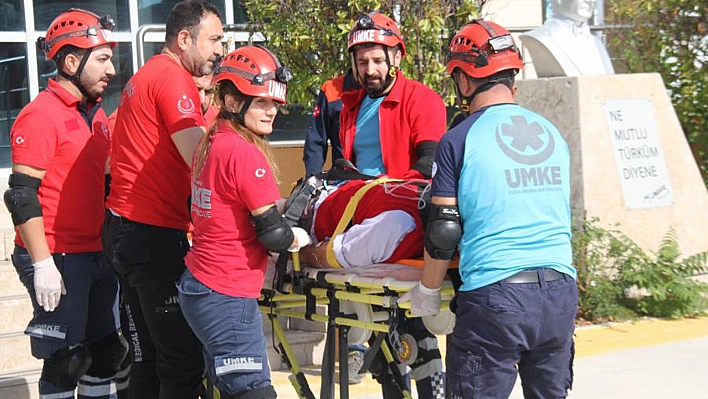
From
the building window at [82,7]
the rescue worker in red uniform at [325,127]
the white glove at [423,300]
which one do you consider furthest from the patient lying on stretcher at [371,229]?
the building window at [82,7]

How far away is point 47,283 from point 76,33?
3.74ft

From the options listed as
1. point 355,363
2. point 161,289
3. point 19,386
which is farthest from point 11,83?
point 161,289

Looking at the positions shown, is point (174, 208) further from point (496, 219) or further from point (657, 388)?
point (657, 388)

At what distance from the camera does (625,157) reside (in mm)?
8688

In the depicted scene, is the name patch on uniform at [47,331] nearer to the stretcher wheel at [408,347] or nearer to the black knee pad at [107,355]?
the black knee pad at [107,355]

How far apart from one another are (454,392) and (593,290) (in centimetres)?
455

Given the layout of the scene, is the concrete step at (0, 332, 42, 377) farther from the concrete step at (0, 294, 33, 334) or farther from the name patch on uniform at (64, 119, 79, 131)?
the name patch on uniform at (64, 119, 79, 131)

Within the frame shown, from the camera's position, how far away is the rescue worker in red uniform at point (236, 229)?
165 inches

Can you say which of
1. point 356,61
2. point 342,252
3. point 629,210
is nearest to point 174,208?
point 342,252

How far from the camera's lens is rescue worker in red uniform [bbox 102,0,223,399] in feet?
15.1

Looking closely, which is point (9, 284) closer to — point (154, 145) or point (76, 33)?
point (76, 33)

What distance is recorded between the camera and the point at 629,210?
8.70 meters

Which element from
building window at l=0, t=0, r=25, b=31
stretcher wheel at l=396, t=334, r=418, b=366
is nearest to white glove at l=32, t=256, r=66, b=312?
stretcher wheel at l=396, t=334, r=418, b=366

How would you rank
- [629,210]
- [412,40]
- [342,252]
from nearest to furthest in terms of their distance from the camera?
[342,252] < [412,40] < [629,210]
